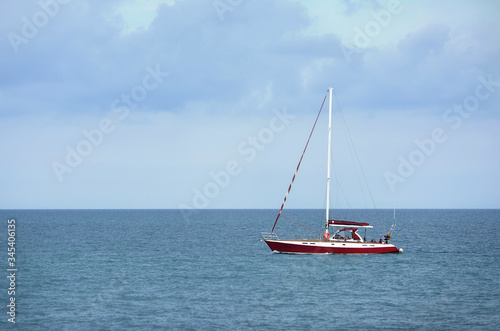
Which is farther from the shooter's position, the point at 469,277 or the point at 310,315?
the point at 469,277

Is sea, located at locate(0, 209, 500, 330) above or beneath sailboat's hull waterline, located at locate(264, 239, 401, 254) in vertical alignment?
beneath

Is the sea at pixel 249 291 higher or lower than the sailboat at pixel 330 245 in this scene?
lower

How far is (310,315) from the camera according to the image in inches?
1625

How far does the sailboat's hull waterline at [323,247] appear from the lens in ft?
224

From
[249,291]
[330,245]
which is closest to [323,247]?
[330,245]

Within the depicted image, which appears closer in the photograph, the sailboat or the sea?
the sea

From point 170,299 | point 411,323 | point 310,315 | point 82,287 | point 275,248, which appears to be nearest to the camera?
point 411,323

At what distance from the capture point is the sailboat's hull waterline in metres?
68.4

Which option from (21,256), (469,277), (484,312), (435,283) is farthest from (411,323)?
(21,256)

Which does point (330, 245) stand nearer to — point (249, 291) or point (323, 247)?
point (323, 247)

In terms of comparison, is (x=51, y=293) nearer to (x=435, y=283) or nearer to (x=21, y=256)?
(x=21, y=256)

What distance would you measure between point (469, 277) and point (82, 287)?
38030mm

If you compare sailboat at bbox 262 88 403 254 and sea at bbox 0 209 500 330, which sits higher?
sailboat at bbox 262 88 403 254

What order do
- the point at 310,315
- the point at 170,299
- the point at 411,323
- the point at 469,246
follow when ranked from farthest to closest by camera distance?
1. the point at 469,246
2. the point at 170,299
3. the point at 310,315
4. the point at 411,323
